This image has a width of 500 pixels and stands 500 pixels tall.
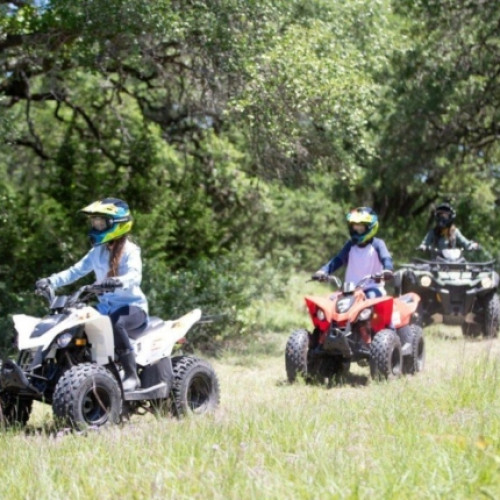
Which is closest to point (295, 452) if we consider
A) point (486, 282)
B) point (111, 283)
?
point (111, 283)

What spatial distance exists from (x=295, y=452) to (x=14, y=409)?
2.89 meters

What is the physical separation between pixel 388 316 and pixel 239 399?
1.84m

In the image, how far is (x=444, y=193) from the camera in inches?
1017

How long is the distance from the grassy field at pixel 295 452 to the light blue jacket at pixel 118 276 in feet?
3.03

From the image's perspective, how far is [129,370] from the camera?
289 inches

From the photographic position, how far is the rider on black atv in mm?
13805

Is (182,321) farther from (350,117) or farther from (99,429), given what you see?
(350,117)

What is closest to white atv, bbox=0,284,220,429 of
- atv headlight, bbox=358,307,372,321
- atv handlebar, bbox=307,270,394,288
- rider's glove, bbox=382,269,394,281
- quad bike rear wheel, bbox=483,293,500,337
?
atv headlight, bbox=358,307,372,321

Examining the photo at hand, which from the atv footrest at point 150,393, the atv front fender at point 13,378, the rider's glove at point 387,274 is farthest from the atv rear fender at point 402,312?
the atv front fender at point 13,378

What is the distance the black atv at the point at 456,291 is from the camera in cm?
1333

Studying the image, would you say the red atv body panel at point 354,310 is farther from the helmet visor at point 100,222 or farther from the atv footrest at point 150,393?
the helmet visor at point 100,222

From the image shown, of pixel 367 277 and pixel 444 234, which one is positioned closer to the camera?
pixel 367 277

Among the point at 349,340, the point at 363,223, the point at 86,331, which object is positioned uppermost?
the point at 363,223

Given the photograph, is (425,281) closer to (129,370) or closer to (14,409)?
(129,370)
